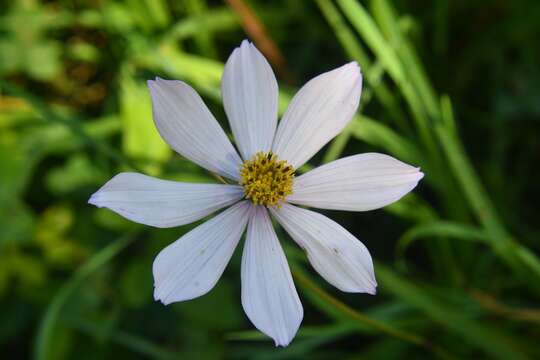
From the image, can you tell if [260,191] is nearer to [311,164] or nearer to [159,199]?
[159,199]

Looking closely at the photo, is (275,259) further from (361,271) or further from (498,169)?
(498,169)

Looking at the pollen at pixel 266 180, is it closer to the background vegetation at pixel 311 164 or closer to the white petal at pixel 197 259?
the white petal at pixel 197 259

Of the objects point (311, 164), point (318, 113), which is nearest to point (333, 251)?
point (318, 113)

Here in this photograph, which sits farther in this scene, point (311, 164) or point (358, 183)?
point (311, 164)

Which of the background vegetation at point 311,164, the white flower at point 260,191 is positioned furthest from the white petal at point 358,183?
the background vegetation at point 311,164

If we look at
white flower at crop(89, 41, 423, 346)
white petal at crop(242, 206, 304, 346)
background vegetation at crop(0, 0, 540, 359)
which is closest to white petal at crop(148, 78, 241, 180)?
white flower at crop(89, 41, 423, 346)

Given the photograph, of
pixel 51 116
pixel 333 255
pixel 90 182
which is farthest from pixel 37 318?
pixel 333 255
